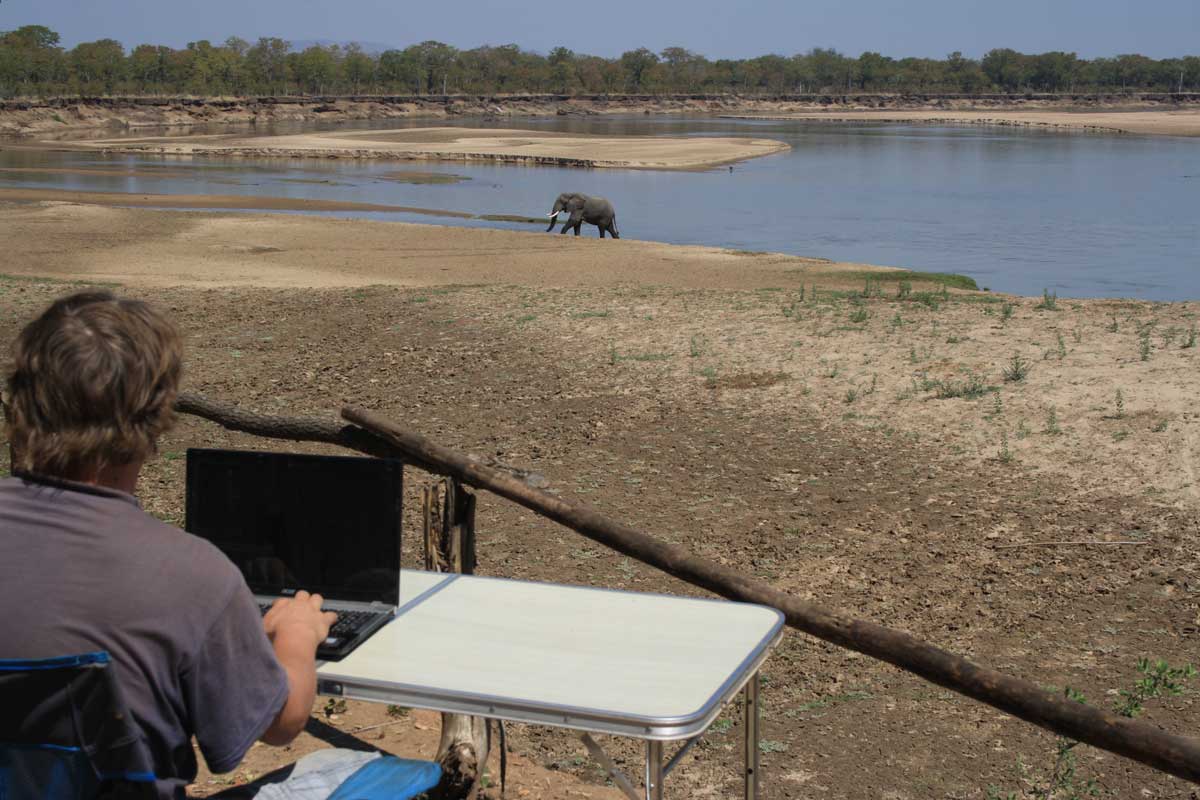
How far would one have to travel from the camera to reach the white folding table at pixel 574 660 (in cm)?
259

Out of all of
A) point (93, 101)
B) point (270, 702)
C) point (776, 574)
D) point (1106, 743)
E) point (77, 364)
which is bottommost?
point (776, 574)

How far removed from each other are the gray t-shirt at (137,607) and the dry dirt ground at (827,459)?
7.78 feet

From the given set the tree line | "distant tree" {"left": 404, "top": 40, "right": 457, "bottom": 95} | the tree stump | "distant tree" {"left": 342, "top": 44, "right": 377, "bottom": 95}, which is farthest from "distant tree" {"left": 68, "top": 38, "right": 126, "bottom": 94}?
the tree stump

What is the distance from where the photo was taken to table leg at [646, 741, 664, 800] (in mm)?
2693

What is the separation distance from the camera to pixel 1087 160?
199ft

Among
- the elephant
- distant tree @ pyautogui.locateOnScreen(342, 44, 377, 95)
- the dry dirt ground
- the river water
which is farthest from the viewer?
distant tree @ pyautogui.locateOnScreen(342, 44, 377, 95)

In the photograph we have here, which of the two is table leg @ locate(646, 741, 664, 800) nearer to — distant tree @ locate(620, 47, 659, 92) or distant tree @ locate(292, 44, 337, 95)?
distant tree @ locate(292, 44, 337, 95)

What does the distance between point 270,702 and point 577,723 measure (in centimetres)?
66

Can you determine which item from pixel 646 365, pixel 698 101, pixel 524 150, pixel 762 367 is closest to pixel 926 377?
pixel 762 367

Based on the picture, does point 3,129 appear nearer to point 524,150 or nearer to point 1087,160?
point 524,150

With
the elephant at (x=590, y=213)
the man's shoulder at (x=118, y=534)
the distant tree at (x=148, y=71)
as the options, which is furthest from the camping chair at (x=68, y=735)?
the distant tree at (x=148, y=71)

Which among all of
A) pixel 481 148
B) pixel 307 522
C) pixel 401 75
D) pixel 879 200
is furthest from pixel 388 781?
pixel 401 75

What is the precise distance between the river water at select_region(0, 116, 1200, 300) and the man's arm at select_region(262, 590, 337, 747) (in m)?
19.7

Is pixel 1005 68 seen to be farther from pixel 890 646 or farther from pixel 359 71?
pixel 890 646
